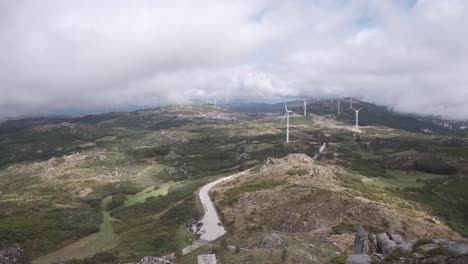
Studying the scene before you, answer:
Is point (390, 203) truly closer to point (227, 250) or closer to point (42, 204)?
point (227, 250)

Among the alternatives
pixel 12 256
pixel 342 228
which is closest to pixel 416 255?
pixel 342 228

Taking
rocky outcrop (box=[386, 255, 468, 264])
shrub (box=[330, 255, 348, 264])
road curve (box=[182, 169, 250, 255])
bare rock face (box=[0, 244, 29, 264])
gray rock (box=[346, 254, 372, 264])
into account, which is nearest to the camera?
rocky outcrop (box=[386, 255, 468, 264])

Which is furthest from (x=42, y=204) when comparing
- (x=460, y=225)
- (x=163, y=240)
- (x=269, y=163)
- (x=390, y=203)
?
(x=460, y=225)

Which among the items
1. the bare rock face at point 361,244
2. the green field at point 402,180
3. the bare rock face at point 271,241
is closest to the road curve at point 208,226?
the bare rock face at point 271,241

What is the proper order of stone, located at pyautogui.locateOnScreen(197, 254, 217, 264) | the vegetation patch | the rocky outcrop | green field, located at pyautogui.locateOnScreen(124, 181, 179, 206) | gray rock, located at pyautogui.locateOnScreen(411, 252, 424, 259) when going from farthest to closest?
green field, located at pyautogui.locateOnScreen(124, 181, 179, 206)
the vegetation patch
stone, located at pyautogui.locateOnScreen(197, 254, 217, 264)
gray rock, located at pyautogui.locateOnScreen(411, 252, 424, 259)
the rocky outcrop

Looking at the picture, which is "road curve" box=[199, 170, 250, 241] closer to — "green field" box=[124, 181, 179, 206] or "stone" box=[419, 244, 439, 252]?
"green field" box=[124, 181, 179, 206]

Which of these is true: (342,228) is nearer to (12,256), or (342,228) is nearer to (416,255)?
(416,255)

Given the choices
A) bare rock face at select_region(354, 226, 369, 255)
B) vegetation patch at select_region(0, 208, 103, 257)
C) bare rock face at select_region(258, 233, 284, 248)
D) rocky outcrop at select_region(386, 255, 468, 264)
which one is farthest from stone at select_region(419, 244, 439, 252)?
vegetation patch at select_region(0, 208, 103, 257)
